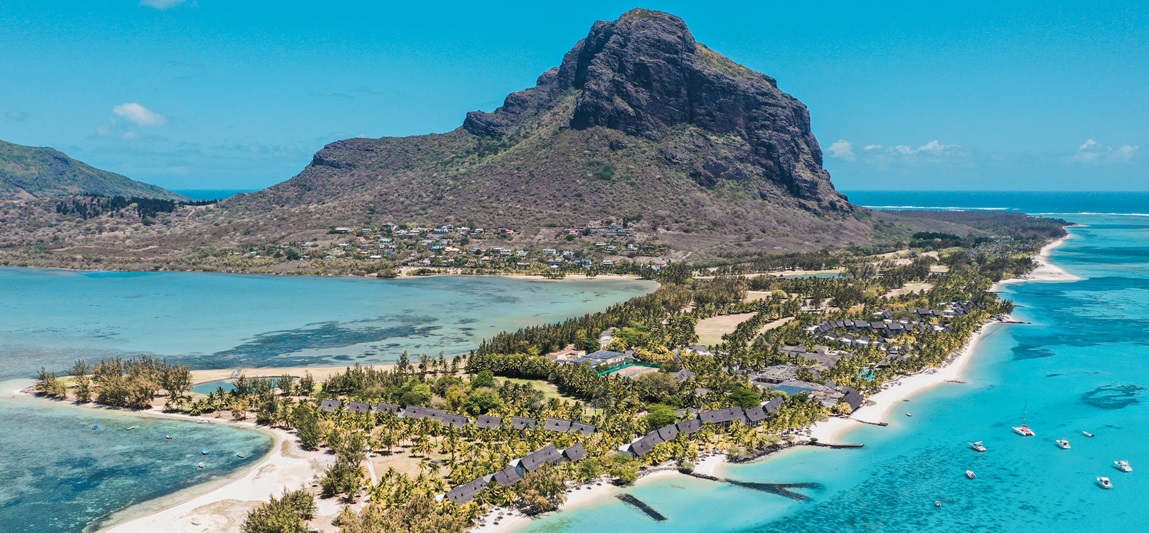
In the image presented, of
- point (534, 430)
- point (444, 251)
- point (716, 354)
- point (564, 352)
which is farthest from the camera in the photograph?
point (444, 251)

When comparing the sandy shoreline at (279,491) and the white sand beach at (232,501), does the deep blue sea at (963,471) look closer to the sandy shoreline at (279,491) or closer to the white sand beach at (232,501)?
the sandy shoreline at (279,491)

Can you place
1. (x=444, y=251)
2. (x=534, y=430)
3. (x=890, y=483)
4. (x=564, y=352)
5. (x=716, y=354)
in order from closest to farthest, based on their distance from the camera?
1. (x=890, y=483)
2. (x=534, y=430)
3. (x=716, y=354)
4. (x=564, y=352)
5. (x=444, y=251)

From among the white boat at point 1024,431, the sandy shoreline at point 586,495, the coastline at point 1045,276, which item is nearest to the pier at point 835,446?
the sandy shoreline at point 586,495

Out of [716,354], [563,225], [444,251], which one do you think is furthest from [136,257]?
[716,354]

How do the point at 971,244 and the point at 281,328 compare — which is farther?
the point at 971,244

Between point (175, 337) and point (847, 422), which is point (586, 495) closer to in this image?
point (847, 422)

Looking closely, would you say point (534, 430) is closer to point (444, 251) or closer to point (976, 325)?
point (976, 325)

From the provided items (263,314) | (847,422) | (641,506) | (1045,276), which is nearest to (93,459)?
(641,506)

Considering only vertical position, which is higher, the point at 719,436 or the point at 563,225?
the point at 563,225
